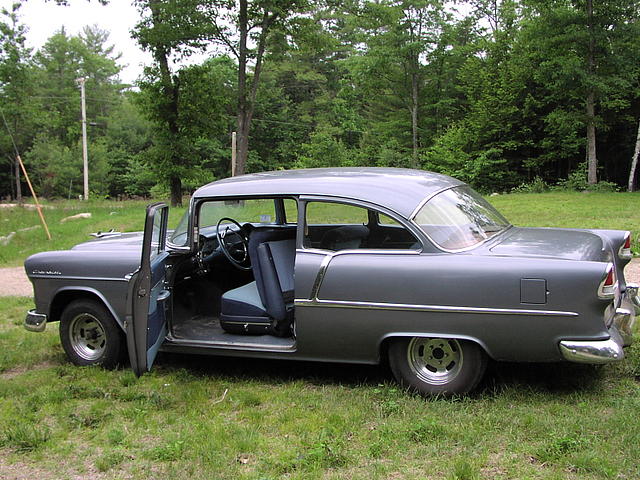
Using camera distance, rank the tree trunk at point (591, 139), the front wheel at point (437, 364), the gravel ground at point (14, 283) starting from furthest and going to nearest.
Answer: the tree trunk at point (591, 139) → the gravel ground at point (14, 283) → the front wheel at point (437, 364)

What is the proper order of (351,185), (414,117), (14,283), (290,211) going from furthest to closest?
(414,117), (14,283), (290,211), (351,185)

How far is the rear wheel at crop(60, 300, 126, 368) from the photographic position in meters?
5.34

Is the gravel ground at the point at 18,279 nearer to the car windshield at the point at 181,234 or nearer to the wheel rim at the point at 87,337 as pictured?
the wheel rim at the point at 87,337

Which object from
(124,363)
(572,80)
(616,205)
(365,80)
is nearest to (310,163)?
(365,80)

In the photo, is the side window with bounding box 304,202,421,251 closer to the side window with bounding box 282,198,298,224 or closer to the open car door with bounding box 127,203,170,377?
the side window with bounding box 282,198,298,224

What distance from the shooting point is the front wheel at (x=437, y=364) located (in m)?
4.22

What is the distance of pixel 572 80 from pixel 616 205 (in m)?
8.64

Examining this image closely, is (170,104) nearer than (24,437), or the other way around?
(24,437)

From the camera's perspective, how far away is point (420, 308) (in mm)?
4203

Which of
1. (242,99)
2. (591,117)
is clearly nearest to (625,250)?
(242,99)

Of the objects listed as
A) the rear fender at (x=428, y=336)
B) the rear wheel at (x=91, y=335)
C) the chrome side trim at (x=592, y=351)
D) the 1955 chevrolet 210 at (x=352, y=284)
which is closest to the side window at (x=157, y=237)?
the 1955 chevrolet 210 at (x=352, y=284)

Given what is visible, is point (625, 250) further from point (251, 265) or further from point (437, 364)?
point (251, 265)

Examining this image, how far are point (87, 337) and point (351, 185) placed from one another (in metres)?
2.80

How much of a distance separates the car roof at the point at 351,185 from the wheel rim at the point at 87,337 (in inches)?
61.1
